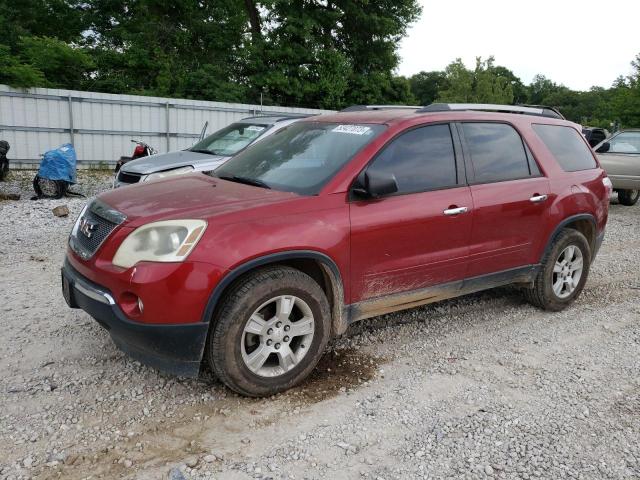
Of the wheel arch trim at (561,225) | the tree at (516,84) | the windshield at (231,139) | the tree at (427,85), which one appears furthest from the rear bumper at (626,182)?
the tree at (516,84)

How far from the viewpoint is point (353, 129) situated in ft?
13.3

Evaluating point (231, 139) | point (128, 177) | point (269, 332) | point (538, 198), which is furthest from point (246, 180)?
point (231, 139)

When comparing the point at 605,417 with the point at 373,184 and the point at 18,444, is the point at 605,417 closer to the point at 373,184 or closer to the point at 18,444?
the point at 373,184

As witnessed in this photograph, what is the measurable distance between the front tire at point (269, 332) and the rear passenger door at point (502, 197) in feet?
5.03

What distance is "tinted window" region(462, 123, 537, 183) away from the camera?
4.29m

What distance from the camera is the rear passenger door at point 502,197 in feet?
13.9

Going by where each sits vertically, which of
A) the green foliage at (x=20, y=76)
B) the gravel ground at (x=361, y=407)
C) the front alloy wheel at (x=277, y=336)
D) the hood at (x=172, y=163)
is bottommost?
the gravel ground at (x=361, y=407)

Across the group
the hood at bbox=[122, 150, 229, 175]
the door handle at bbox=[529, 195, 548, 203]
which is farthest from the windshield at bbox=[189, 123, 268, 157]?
the door handle at bbox=[529, 195, 548, 203]

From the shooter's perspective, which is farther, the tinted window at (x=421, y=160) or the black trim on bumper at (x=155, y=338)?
the tinted window at (x=421, y=160)

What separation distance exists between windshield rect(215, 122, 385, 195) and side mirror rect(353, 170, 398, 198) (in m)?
0.24

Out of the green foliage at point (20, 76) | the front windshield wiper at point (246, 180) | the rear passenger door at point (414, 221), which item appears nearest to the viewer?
the rear passenger door at point (414, 221)

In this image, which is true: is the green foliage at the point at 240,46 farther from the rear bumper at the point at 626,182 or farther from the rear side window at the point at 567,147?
the rear side window at the point at 567,147

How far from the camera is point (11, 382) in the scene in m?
3.37

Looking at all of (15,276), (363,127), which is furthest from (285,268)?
(15,276)
